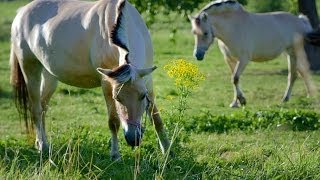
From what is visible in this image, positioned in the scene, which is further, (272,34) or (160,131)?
(272,34)

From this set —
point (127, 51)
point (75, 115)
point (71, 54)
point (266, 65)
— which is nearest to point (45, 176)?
point (127, 51)

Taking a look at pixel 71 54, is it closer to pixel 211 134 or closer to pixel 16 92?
pixel 16 92

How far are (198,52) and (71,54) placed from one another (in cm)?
618

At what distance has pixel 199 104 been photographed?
1298 centimetres

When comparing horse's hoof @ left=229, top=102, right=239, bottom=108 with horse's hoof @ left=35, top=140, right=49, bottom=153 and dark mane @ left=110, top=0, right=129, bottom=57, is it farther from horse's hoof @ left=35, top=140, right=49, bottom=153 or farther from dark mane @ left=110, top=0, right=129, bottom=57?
dark mane @ left=110, top=0, right=129, bottom=57

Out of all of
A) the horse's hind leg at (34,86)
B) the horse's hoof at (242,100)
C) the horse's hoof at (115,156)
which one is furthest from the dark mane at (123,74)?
the horse's hoof at (242,100)

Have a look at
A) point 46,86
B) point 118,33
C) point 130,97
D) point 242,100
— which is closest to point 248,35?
point 242,100

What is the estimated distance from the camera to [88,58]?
8047 millimetres

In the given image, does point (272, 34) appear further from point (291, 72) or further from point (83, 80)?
point (83, 80)

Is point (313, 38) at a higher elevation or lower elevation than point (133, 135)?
lower

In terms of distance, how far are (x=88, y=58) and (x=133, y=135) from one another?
1687mm

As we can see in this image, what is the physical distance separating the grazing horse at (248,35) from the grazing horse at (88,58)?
4.99 m

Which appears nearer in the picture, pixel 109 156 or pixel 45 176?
pixel 45 176

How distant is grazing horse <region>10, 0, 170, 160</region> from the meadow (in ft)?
0.96
